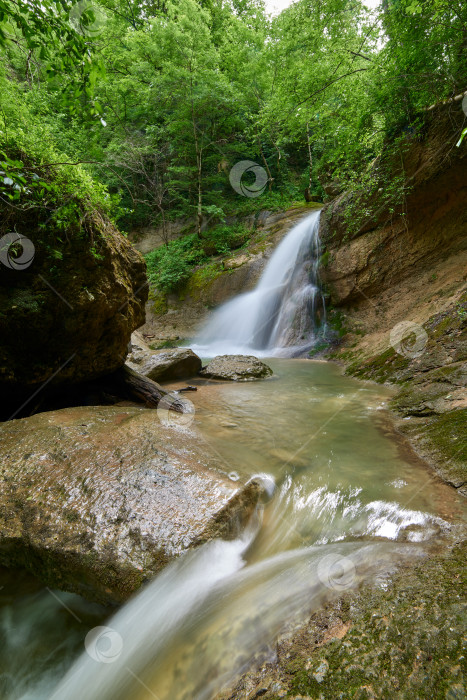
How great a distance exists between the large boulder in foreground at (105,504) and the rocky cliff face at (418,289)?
6.17 ft

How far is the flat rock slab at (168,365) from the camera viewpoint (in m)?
6.31

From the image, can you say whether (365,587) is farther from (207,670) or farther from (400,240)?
(400,240)

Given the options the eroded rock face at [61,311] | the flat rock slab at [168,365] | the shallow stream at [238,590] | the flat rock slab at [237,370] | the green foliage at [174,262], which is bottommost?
the shallow stream at [238,590]

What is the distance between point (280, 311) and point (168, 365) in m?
5.17

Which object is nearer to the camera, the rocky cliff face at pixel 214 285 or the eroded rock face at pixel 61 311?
the eroded rock face at pixel 61 311

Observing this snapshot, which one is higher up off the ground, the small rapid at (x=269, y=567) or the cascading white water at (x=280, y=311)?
the cascading white water at (x=280, y=311)

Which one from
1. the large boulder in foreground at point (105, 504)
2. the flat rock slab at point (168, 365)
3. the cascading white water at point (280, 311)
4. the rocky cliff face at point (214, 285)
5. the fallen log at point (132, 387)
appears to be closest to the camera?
the large boulder in foreground at point (105, 504)

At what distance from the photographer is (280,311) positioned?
10.4m

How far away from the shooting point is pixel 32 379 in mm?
3275

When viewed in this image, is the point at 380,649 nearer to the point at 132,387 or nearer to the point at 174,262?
the point at 132,387

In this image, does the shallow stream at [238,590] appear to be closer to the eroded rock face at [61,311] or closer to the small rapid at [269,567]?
the small rapid at [269,567]

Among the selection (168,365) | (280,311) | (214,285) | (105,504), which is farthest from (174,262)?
(105,504)

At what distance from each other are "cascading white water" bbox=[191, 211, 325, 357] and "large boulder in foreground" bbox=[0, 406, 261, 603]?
23.4 feet

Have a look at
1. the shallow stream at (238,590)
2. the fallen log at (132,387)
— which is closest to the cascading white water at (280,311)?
the fallen log at (132,387)
